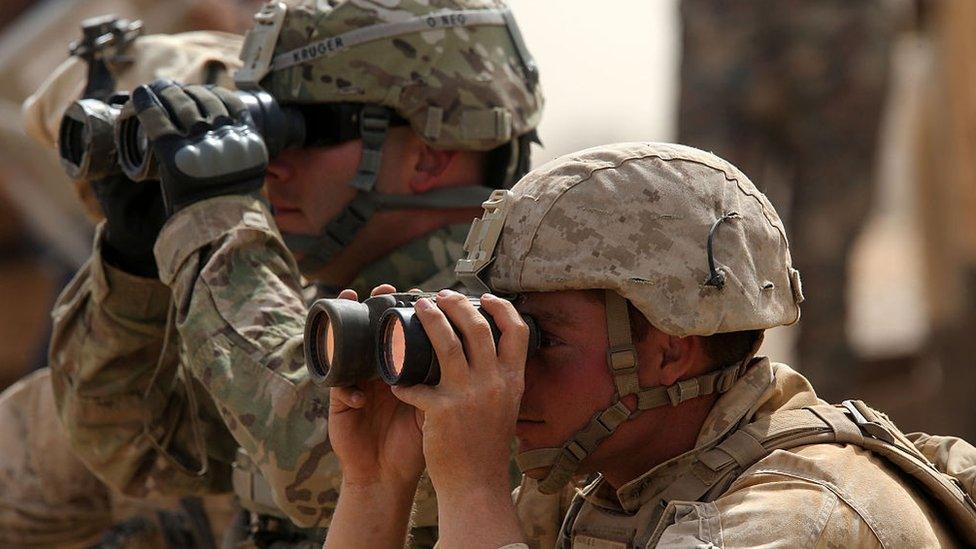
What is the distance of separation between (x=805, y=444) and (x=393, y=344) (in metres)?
0.65

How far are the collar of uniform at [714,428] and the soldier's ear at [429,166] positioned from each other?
1.29 metres

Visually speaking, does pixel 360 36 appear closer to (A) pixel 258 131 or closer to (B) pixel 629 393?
(A) pixel 258 131

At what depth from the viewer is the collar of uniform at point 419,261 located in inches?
155

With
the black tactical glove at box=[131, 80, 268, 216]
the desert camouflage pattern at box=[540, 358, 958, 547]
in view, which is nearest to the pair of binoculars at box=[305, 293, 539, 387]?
the desert camouflage pattern at box=[540, 358, 958, 547]

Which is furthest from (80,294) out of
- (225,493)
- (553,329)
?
(553,329)

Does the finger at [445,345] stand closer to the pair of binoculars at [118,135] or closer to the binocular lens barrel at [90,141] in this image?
the pair of binoculars at [118,135]

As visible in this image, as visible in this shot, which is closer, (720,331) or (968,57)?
(720,331)

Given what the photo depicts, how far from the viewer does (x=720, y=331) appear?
112 inches

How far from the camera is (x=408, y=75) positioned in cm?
405

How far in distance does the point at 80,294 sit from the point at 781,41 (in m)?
6.16

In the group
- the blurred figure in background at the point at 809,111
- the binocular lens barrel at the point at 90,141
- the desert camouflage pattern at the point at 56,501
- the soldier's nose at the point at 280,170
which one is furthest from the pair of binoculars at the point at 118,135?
the blurred figure in background at the point at 809,111

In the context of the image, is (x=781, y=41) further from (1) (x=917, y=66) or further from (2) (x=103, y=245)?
(2) (x=103, y=245)

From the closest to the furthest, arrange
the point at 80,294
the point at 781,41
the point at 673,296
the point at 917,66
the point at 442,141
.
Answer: the point at 673,296 < the point at 442,141 < the point at 80,294 < the point at 781,41 < the point at 917,66

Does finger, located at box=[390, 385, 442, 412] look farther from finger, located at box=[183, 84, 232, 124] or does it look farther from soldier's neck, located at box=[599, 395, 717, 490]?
finger, located at box=[183, 84, 232, 124]
